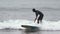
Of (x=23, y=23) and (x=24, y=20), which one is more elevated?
(x=23, y=23)

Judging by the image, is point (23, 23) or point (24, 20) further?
point (24, 20)

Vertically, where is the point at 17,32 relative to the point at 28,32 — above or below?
below

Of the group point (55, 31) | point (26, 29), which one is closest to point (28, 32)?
point (26, 29)

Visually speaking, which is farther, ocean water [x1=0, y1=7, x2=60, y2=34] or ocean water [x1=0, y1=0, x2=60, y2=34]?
ocean water [x1=0, y1=0, x2=60, y2=34]

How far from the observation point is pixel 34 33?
4.08m

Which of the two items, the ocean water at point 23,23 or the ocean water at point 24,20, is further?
the ocean water at point 24,20
